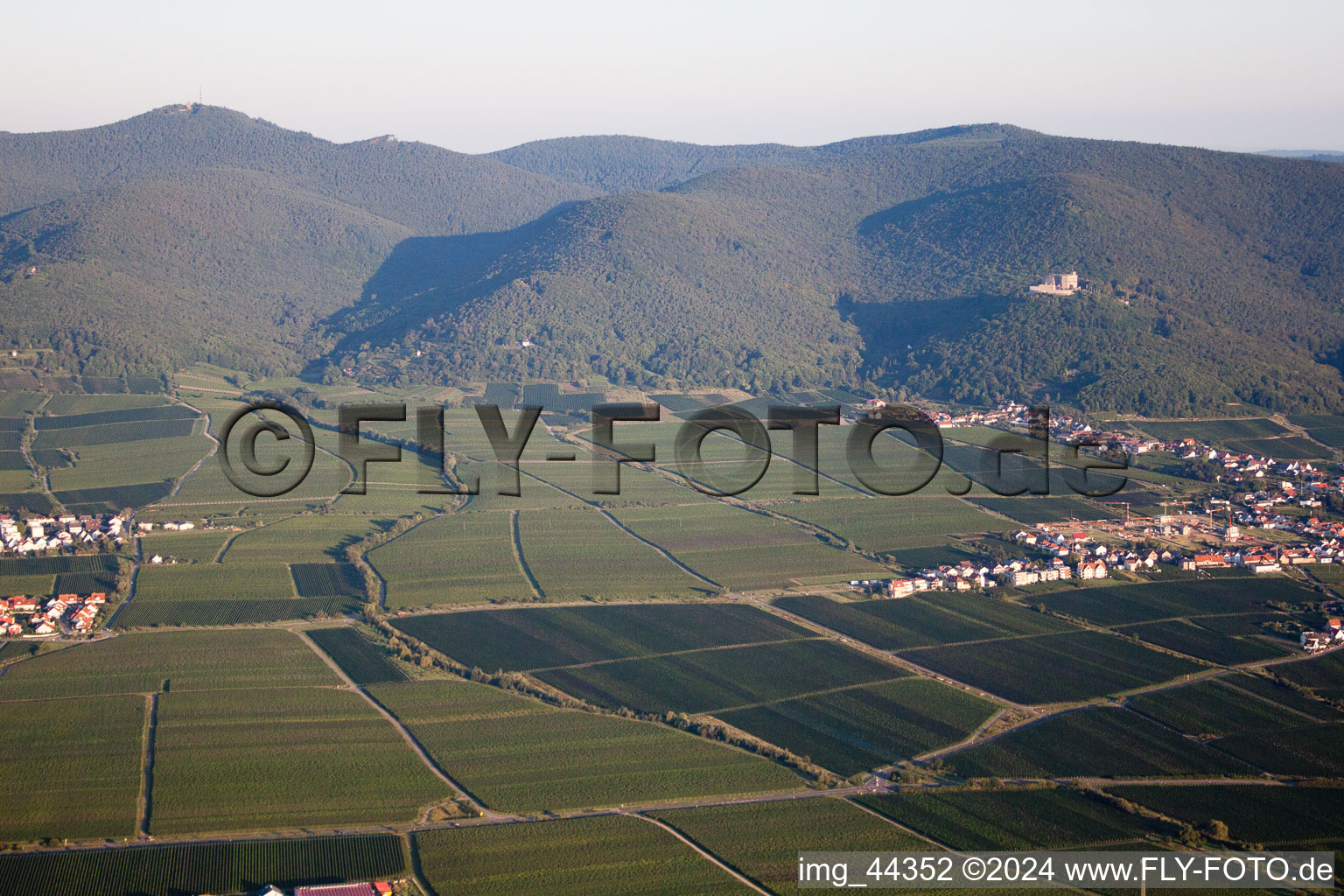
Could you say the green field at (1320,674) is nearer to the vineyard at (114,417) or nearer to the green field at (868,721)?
the green field at (868,721)

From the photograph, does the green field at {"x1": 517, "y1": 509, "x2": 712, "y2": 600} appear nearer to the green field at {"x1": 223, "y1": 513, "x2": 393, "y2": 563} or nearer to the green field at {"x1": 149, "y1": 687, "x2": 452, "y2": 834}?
the green field at {"x1": 223, "y1": 513, "x2": 393, "y2": 563}

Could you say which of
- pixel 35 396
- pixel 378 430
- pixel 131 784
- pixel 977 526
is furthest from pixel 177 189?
pixel 131 784

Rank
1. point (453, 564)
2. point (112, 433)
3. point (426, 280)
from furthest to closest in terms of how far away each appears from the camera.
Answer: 1. point (426, 280)
2. point (112, 433)
3. point (453, 564)

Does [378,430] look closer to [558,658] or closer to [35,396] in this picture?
[35,396]

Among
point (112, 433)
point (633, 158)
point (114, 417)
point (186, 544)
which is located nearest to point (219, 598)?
point (186, 544)

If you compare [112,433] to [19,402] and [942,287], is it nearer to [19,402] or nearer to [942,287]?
[19,402]

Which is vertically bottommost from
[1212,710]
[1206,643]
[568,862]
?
[568,862]
